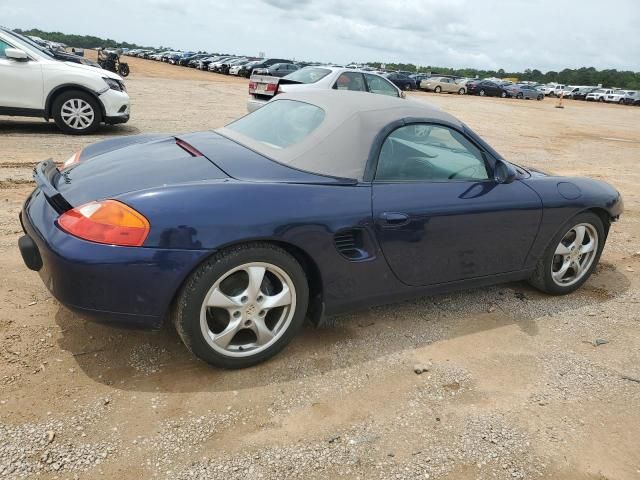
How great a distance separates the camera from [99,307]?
2.37 metres

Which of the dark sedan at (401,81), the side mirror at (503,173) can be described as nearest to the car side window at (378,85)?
the side mirror at (503,173)

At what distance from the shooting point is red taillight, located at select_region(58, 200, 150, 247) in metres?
2.31

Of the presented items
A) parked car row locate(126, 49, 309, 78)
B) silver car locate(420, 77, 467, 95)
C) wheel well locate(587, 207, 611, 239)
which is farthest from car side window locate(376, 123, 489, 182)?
silver car locate(420, 77, 467, 95)

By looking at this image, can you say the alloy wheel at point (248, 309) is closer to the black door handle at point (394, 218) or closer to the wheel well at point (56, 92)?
the black door handle at point (394, 218)

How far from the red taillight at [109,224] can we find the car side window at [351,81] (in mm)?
9470

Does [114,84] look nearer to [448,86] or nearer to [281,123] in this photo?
[281,123]

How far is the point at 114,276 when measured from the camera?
2305 mm

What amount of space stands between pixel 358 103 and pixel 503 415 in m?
1.96

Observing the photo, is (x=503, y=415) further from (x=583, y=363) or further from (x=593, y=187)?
(x=593, y=187)

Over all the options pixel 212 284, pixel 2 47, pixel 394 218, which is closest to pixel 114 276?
pixel 212 284

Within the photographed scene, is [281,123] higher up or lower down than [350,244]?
higher up

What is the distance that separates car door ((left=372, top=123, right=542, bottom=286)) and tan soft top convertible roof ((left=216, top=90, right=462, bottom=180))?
0.34 feet

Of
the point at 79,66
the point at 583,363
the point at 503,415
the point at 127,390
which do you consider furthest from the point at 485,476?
the point at 79,66

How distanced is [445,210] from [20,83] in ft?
24.3
